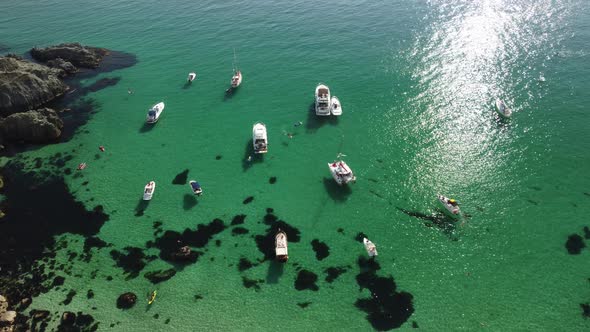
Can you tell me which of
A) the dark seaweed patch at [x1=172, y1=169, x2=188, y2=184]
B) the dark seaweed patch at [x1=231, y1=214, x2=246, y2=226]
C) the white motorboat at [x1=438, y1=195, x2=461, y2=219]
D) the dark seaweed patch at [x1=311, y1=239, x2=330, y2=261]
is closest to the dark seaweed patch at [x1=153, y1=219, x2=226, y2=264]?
the dark seaweed patch at [x1=231, y1=214, x2=246, y2=226]

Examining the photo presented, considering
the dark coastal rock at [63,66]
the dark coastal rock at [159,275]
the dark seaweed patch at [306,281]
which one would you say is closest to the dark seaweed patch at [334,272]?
the dark seaweed patch at [306,281]

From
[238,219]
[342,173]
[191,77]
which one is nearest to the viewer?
[238,219]

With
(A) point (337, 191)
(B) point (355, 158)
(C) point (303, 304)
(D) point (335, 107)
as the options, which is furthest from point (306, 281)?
(D) point (335, 107)

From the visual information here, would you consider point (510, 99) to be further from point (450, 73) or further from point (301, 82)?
point (301, 82)

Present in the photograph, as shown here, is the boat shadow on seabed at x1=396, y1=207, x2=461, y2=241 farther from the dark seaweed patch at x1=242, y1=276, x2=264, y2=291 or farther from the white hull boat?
the white hull boat

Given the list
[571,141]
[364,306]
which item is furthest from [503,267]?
[571,141]

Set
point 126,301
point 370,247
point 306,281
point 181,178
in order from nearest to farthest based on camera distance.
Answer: point 126,301, point 306,281, point 370,247, point 181,178

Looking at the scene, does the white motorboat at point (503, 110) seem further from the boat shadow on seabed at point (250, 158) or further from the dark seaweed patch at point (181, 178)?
the dark seaweed patch at point (181, 178)

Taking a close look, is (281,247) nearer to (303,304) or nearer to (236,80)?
(303,304)
